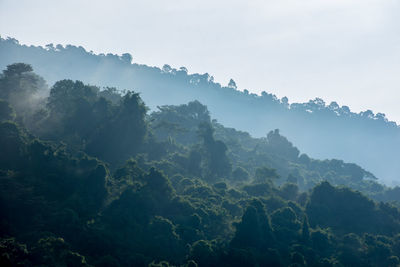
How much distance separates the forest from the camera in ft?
105

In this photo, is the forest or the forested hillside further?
the forested hillside

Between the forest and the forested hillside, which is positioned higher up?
the forested hillside

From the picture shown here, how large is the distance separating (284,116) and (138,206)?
153712 mm

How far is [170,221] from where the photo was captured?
3747 centimetres

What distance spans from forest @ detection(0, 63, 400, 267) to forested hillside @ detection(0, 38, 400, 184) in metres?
112

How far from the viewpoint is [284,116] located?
184000 millimetres

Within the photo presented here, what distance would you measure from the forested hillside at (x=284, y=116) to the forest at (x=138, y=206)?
368 ft

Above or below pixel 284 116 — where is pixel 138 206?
below

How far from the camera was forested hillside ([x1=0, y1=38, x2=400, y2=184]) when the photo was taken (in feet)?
548

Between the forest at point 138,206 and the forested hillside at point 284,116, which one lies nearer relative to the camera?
the forest at point 138,206

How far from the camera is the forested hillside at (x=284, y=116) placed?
548 feet

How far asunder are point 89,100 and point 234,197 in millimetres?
32110

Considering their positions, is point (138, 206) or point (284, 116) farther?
point (284, 116)

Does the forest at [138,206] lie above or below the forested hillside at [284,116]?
below
